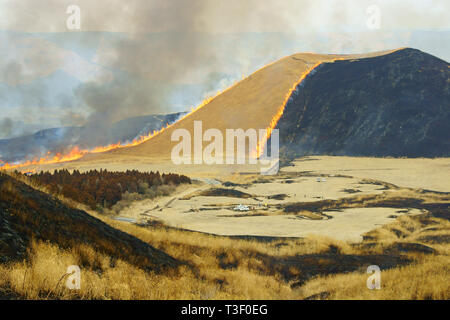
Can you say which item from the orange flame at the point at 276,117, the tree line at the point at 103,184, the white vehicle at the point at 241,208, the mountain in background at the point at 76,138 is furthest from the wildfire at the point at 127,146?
the white vehicle at the point at 241,208

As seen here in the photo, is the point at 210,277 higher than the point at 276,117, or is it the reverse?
the point at 276,117

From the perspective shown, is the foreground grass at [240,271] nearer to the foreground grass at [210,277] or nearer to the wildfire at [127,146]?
the foreground grass at [210,277]

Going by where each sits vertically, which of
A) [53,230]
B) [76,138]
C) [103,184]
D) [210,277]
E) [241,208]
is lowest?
[241,208]

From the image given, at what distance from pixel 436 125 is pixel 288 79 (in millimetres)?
39059

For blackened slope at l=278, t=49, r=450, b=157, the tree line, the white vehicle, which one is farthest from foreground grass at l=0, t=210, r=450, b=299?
blackened slope at l=278, t=49, r=450, b=157

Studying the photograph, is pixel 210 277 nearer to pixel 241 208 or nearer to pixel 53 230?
pixel 53 230

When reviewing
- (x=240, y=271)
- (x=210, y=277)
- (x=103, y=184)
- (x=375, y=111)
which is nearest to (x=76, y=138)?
(x=375, y=111)

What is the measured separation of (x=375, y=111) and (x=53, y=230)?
70.8 m

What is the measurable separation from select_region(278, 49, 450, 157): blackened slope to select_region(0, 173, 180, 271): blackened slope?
57.0 meters

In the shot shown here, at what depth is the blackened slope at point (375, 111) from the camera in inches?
2470

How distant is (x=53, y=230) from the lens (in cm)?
864

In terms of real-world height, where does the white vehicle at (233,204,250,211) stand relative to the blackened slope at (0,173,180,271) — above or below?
below

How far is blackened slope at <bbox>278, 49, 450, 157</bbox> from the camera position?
62750 mm

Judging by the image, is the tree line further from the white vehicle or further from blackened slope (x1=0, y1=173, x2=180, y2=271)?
blackened slope (x1=0, y1=173, x2=180, y2=271)
